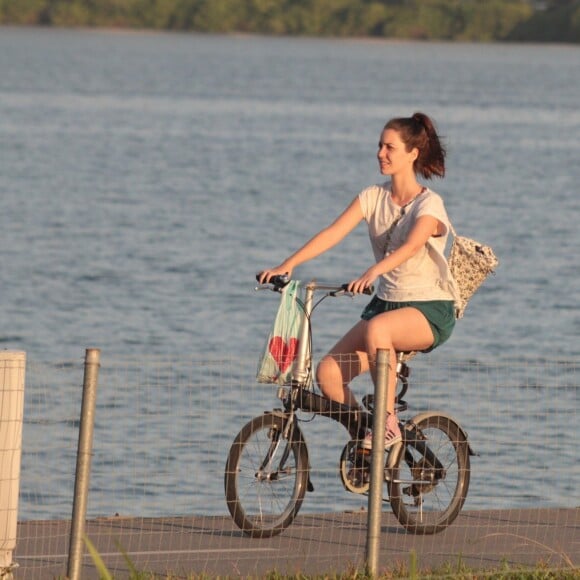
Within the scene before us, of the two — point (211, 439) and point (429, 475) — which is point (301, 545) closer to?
point (429, 475)

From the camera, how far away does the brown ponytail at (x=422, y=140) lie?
887cm

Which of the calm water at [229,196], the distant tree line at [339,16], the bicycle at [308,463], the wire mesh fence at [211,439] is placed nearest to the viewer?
the bicycle at [308,463]

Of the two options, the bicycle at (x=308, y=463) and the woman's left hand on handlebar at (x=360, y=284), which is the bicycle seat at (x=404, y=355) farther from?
the woman's left hand on handlebar at (x=360, y=284)

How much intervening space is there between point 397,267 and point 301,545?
1.38 meters

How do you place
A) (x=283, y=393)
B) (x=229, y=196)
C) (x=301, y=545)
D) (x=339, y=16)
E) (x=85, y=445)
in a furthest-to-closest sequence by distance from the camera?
(x=339, y=16)
(x=229, y=196)
(x=301, y=545)
(x=283, y=393)
(x=85, y=445)

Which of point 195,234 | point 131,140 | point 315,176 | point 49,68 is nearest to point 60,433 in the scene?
point 195,234

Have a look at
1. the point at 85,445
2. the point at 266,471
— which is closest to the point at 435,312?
the point at 266,471

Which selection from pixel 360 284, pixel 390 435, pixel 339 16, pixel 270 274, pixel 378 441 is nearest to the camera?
pixel 378 441

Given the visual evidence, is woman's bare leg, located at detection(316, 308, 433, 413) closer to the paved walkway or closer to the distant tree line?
the paved walkway

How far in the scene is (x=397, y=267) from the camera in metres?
8.82

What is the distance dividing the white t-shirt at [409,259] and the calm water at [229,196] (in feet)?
12.2

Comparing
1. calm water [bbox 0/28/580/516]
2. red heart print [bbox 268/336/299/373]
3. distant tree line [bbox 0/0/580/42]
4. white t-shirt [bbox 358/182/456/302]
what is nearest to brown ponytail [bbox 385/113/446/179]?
white t-shirt [bbox 358/182/456/302]

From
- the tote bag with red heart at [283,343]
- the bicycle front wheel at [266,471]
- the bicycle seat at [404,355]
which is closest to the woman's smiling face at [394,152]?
the tote bag with red heart at [283,343]

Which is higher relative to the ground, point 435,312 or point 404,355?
point 435,312
